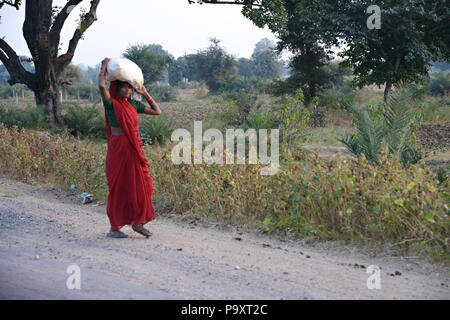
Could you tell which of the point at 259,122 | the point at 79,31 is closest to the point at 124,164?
the point at 259,122

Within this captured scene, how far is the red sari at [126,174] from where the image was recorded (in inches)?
176

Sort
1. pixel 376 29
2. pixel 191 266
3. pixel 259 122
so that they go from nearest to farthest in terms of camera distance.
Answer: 1. pixel 191 266
2. pixel 259 122
3. pixel 376 29

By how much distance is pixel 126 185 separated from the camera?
4.50 meters

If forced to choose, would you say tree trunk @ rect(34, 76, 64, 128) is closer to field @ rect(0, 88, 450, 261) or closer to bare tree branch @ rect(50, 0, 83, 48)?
bare tree branch @ rect(50, 0, 83, 48)

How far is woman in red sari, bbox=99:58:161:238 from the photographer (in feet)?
14.6

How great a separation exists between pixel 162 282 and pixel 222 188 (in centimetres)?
237

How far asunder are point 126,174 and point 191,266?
1228 millimetres

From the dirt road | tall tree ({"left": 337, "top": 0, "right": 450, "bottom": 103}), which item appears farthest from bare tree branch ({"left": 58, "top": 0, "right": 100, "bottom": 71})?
the dirt road

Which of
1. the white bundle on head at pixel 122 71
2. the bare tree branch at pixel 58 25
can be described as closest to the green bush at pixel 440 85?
the bare tree branch at pixel 58 25

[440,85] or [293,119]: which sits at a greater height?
[440,85]

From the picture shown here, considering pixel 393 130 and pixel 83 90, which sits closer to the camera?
pixel 393 130

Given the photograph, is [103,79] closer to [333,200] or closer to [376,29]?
[333,200]

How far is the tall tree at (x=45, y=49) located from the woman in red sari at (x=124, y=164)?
31.4 feet

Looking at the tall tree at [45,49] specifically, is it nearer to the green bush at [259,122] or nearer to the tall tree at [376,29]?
the tall tree at [376,29]
